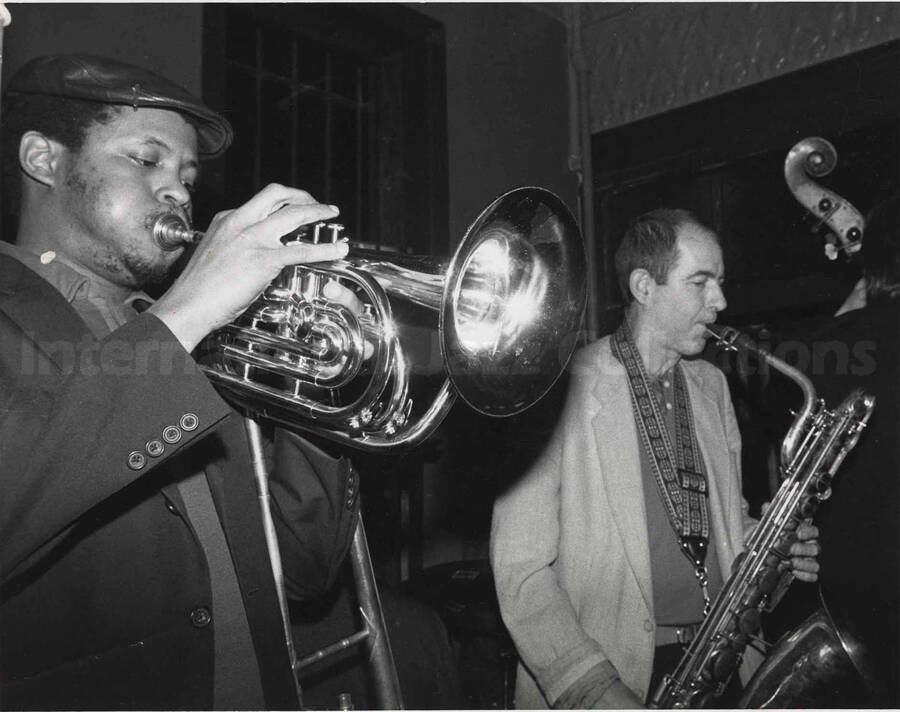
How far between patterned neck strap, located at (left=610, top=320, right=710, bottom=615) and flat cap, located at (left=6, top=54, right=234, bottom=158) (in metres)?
1.42

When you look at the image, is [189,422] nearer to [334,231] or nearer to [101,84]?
[334,231]

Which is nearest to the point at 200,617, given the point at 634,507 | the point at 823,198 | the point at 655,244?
the point at 634,507

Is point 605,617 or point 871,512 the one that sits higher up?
point 871,512

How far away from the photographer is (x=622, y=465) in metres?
2.38

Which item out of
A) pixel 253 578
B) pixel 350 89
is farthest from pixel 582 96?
pixel 253 578

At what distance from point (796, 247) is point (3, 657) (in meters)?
3.89

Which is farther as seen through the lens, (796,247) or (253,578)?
(796,247)

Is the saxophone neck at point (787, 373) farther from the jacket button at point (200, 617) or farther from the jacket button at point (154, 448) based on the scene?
the jacket button at point (154, 448)

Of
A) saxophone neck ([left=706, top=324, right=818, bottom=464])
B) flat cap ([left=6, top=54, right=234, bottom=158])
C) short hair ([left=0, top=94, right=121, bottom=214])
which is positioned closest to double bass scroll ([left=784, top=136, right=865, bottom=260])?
saxophone neck ([left=706, top=324, right=818, bottom=464])

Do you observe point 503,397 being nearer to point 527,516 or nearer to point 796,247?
point 527,516

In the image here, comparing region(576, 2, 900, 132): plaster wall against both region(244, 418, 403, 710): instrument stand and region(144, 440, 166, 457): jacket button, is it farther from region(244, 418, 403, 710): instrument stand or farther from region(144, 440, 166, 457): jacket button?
region(144, 440, 166, 457): jacket button

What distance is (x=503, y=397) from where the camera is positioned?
170 centimetres

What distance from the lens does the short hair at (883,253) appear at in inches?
100

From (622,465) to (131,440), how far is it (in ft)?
4.75
